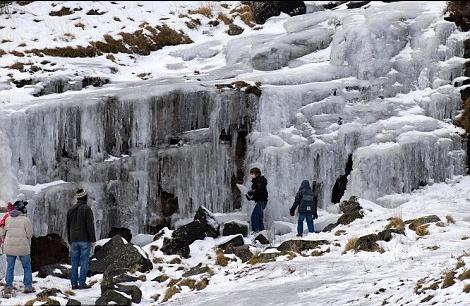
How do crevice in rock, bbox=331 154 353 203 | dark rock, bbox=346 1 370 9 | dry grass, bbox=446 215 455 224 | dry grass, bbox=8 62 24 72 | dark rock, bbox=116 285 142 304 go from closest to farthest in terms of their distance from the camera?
dark rock, bbox=116 285 142 304 < dry grass, bbox=446 215 455 224 < crevice in rock, bbox=331 154 353 203 < dry grass, bbox=8 62 24 72 < dark rock, bbox=346 1 370 9

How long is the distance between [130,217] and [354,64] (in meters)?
8.04

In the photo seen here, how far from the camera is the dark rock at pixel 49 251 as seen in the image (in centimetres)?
1603

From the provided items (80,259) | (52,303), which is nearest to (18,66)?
(80,259)

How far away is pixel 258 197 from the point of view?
1588 centimetres

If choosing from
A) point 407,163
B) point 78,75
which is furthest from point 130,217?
point 407,163

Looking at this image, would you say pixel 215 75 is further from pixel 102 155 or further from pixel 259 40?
pixel 102 155

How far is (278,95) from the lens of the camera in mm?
17547

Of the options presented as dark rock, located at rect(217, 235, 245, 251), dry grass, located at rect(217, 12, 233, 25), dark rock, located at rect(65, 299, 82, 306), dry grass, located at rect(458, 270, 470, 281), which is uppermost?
dry grass, located at rect(217, 12, 233, 25)

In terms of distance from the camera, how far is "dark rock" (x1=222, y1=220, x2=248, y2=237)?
15.5 meters

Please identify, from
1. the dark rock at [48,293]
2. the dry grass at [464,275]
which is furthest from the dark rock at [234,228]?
the dry grass at [464,275]

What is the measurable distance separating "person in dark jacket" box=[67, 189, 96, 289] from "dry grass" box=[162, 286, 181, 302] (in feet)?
5.15

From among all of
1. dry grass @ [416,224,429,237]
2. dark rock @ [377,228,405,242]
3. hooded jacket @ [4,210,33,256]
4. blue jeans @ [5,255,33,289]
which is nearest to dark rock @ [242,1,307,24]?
dry grass @ [416,224,429,237]

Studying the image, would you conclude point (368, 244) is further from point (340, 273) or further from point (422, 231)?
point (340, 273)

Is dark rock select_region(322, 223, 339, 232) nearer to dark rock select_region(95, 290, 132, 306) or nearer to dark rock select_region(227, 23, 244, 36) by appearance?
dark rock select_region(95, 290, 132, 306)
